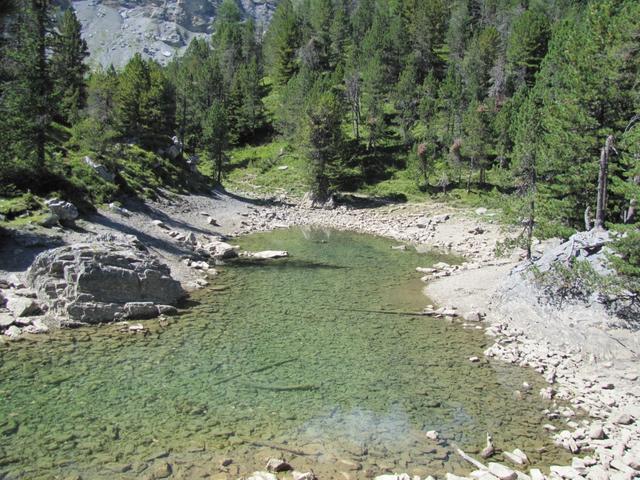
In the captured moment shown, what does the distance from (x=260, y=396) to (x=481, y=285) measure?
1688 centimetres

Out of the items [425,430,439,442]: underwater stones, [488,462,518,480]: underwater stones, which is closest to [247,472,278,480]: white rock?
[425,430,439,442]: underwater stones

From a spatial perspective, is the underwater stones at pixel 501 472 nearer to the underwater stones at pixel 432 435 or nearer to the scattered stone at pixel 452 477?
the scattered stone at pixel 452 477

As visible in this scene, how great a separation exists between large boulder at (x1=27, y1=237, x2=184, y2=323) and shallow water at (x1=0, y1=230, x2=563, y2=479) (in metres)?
1.24

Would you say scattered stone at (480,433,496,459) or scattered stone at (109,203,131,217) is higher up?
scattered stone at (109,203,131,217)

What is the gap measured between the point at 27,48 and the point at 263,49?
345 feet

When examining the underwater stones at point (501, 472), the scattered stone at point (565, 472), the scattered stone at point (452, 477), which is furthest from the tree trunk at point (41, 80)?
the scattered stone at point (565, 472)

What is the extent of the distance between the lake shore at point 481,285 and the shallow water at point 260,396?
1074 millimetres

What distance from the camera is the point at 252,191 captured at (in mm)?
72000

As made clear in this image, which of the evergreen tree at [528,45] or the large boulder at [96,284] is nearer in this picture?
the large boulder at [96,284]

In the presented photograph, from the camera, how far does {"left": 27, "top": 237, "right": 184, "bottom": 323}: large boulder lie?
2009 cm

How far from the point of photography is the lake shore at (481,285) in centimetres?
1333

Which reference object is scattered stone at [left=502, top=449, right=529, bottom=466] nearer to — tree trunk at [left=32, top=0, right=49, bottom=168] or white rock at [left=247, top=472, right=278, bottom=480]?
white rock at [left=247, top=472, right=278, bottom=480]

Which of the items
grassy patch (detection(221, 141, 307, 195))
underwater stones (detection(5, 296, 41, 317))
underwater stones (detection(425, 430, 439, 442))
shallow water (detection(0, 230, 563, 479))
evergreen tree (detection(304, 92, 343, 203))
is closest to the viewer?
shallow water (detection(0, 230, 563, 479))

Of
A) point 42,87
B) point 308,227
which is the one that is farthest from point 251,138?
point 42,87
